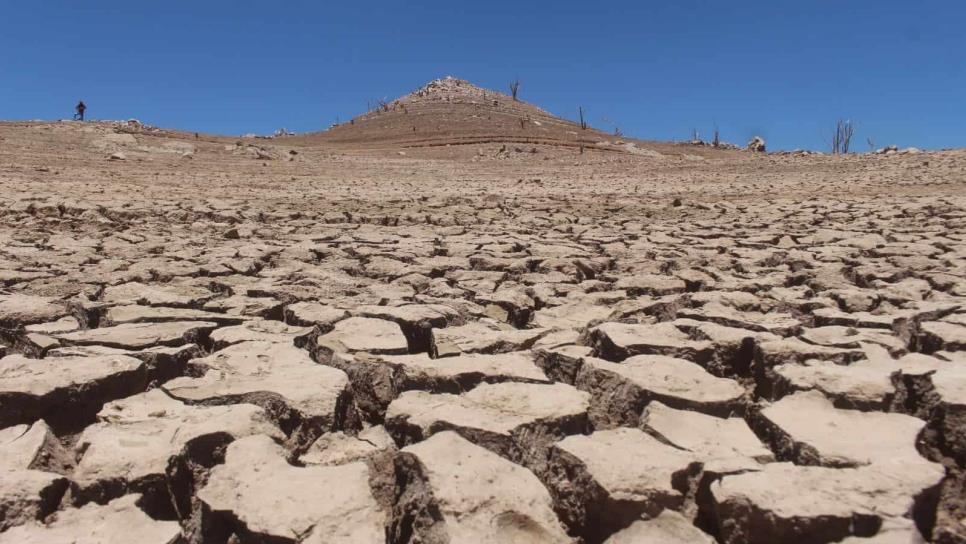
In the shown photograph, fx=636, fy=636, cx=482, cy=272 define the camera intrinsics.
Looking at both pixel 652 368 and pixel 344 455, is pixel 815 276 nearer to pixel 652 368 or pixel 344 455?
pixel 652 368

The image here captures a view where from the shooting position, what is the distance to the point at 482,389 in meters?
1.76

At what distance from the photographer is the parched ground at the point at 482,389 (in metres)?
1.22

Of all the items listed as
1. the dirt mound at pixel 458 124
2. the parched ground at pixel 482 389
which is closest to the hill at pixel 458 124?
the dirt mound at pixel 458 124

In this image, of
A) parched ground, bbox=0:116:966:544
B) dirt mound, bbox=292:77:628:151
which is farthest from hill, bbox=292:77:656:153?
parched ground, bbox=0:116:966:544

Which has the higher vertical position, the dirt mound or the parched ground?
the dirt mound

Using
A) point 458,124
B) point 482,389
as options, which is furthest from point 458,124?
point 482,389

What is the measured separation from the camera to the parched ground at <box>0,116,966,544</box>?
1220 millimetres

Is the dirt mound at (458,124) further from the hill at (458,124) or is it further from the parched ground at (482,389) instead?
the parched ground at (482,389)

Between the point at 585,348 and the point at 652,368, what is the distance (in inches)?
10.7

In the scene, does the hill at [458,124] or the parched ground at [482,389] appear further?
the hill at [458,124]

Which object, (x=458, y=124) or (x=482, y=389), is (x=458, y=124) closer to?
(x=458, y=124)

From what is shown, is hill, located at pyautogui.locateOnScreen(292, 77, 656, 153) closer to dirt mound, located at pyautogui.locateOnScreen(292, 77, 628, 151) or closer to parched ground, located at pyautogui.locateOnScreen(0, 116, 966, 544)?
dirt mound, located at pyautogui.locateOnScreen(292, 77, 628, 151)

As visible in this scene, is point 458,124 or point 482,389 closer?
point 482,389

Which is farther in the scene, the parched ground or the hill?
the hill
